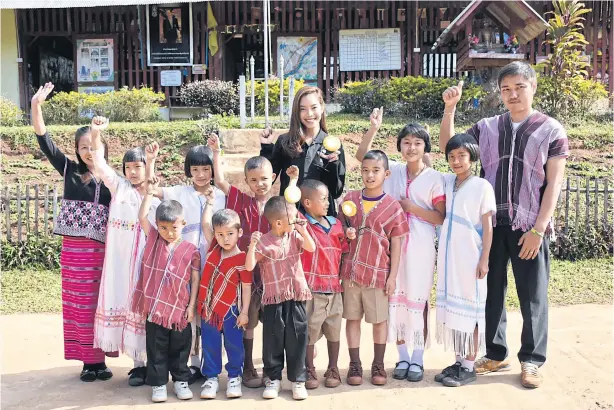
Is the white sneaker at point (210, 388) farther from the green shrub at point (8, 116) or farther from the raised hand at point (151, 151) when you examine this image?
the green shrub at point (8, 116)

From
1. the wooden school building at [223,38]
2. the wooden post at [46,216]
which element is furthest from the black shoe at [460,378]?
the wooden school building at [223,38]

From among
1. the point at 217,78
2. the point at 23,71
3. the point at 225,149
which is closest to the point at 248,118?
the point at 225,149

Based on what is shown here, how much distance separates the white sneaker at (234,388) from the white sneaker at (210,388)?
8 cm

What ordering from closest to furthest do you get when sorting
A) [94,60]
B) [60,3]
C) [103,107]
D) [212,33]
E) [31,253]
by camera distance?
[31,253], [103,107], [60,3], [212,33], [94,60]

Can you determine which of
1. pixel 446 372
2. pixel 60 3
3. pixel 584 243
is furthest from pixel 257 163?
pixel 60 3

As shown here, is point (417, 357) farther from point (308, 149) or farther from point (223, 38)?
point (223, 38)

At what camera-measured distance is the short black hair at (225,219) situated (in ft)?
12.4

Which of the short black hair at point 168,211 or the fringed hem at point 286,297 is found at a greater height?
the short black hair at point 168,211

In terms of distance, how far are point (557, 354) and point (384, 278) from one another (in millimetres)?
1642

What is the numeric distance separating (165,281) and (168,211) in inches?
17.1

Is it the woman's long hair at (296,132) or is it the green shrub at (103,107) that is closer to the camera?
the woman's long hair at (296,132)

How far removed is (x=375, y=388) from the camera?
3.97 m

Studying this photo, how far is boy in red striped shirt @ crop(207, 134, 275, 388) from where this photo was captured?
156 inches

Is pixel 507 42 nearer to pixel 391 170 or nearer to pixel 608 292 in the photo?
pixel 608 292
